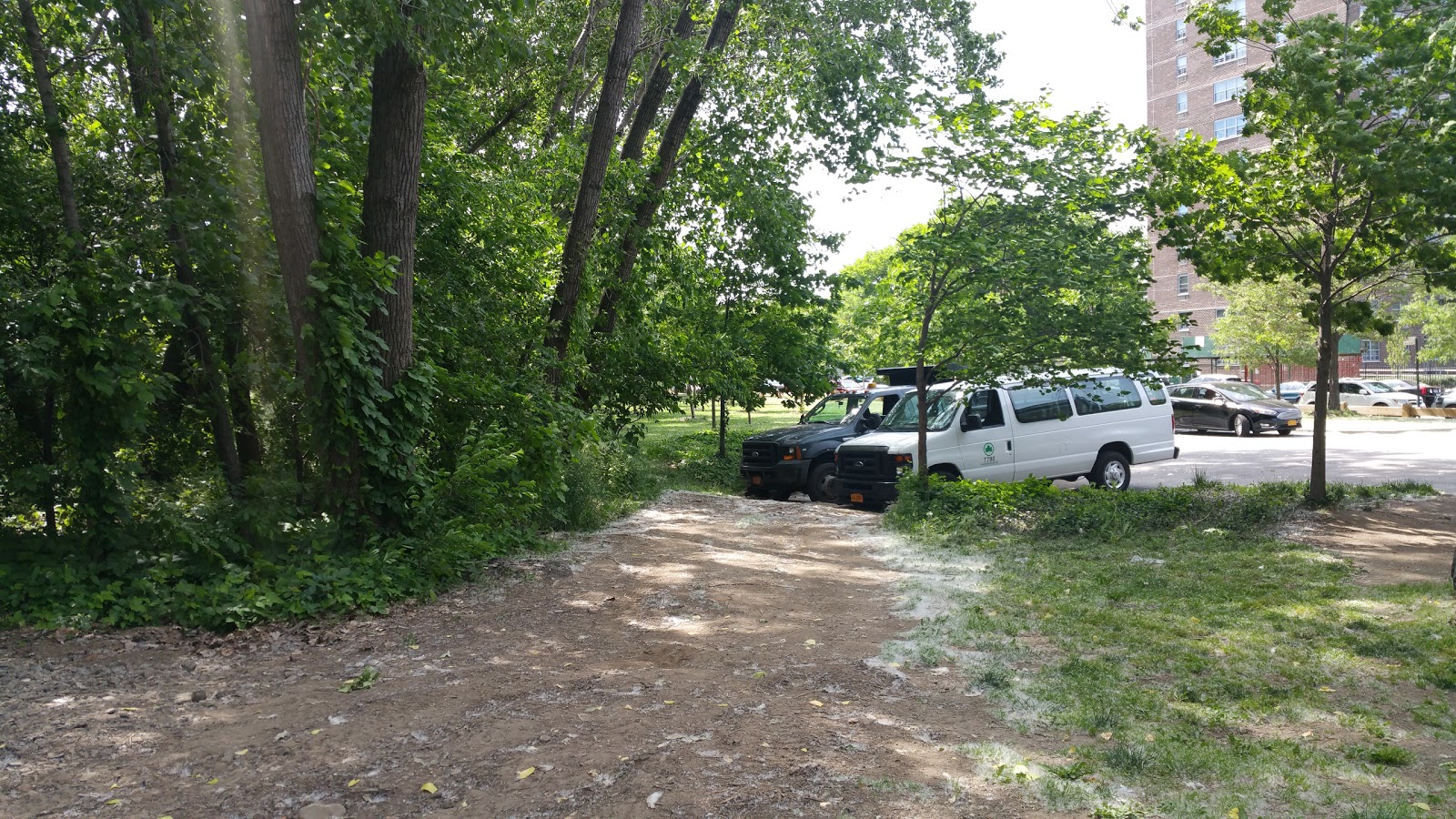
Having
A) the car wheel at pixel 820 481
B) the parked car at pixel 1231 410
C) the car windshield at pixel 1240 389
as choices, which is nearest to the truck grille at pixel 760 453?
the car wheel at pixel 820 481

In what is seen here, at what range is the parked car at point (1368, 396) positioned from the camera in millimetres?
34594

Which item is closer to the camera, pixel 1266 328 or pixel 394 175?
pixel 394 175

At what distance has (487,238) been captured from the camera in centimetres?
1081

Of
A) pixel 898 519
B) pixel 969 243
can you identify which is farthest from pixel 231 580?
pixel 969 243

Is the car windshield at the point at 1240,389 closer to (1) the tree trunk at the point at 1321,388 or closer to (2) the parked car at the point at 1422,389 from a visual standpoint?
(2) the parked car at the point at 1422,389

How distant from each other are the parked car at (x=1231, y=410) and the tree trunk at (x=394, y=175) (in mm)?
23274

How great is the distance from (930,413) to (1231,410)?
17112 millimetres

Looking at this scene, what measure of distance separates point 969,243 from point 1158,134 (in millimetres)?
2513

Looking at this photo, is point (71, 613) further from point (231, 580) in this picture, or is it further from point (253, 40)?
point (253, 40)

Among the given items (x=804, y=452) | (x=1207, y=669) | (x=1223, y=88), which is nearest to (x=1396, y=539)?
(x=1207, y=669)

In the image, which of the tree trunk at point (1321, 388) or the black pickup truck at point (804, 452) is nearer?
the tree trunk at point (1321, 388)

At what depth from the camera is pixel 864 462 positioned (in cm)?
1361

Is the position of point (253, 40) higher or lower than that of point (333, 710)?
higher

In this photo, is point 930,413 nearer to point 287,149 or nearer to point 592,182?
point 592,182
